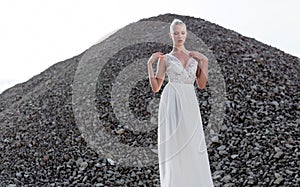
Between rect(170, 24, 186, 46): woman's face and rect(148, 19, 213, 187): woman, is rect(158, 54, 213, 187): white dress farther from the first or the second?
rect(170, 24, 186, 46): woman's face

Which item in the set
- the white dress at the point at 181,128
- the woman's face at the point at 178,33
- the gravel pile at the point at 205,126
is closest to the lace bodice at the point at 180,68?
the white dress at the point at 181,128

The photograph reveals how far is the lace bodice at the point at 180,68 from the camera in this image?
537 centimetres

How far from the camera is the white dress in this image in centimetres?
541

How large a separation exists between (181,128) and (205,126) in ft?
12.2

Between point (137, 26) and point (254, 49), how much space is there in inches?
143

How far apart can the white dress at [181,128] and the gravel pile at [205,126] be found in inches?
87.9

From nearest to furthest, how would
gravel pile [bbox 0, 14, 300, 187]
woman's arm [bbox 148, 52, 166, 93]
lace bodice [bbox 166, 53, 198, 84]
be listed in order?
woman's arm [bbox 148, 52, 166, 93], lace bodice [bbox 166, 53, 198, 84], gravel pile [bbox 0, 14, 300, 187]

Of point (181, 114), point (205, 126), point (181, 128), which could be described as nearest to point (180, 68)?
point (181, 114)

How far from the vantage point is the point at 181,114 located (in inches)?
215

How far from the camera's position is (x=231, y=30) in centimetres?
1361

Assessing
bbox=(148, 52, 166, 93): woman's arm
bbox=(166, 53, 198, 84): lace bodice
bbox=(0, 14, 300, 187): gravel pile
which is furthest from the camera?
bbox=(0, 14, 300, 187): gravel pile

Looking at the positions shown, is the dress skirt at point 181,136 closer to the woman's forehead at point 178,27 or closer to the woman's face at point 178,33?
the woman's face at point 178,33

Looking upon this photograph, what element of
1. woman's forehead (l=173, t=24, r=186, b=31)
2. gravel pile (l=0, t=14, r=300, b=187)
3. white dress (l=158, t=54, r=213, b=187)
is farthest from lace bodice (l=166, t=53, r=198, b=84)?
gravel pile (l=0, t=14, r=300, b=187)

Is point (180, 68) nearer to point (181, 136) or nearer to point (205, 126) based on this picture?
point (181, 136)
